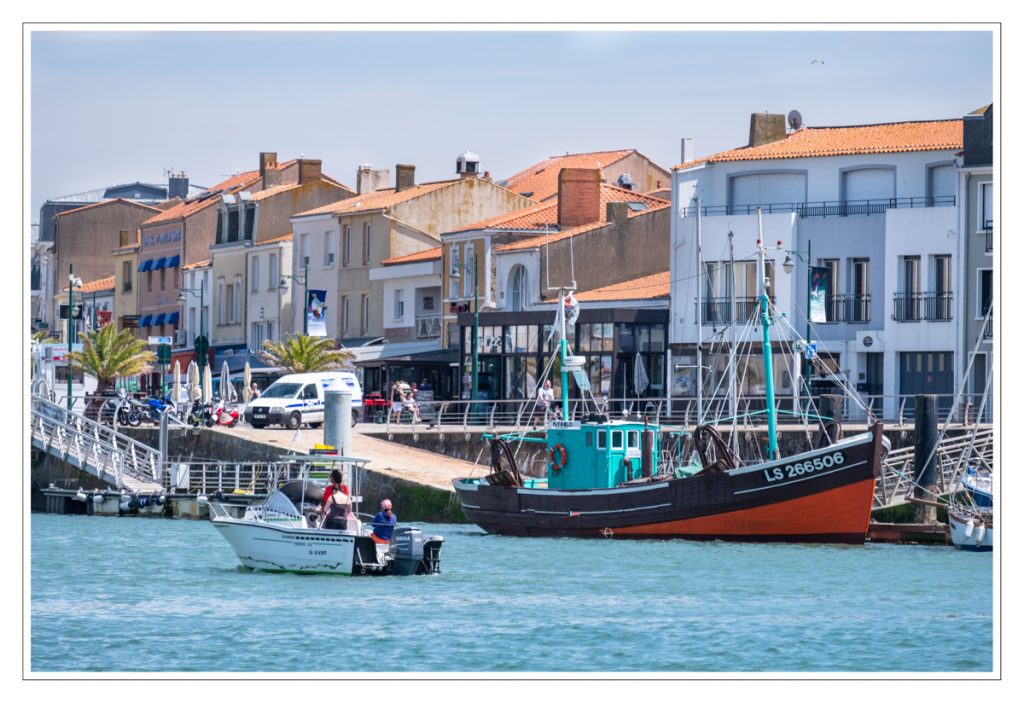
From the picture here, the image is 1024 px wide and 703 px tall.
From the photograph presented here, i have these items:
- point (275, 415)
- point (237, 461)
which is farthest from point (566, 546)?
point (275, 415)

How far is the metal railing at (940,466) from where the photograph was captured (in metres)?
45.5

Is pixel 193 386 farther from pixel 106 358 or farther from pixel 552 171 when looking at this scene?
pixel 552 171

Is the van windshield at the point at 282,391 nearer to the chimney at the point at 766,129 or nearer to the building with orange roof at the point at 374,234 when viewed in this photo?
the chimney at the point at 766,129

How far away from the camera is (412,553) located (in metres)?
35.8

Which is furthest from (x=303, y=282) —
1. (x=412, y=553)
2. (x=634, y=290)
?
(x=412, y=553)

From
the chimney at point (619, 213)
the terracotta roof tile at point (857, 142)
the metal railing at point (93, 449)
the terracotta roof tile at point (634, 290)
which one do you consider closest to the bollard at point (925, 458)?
the terracotta roof tile at point (857, 142)

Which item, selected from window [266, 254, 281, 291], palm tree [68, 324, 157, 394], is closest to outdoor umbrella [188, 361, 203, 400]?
palm tree [68, 324, 157, 394]

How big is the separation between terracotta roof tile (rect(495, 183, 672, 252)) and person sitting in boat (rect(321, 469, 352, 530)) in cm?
3656

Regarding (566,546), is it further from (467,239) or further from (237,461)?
(467,239)

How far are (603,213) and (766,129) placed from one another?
8.62 meters

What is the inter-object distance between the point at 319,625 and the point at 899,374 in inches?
1311

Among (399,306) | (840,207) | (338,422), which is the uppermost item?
(840,207)

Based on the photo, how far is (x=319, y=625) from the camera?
30.3 m
